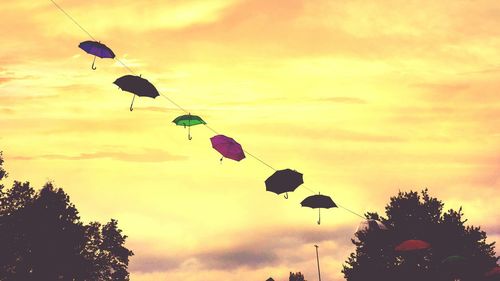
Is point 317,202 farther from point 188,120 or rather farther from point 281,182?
point 188,120

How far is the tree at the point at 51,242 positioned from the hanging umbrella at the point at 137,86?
29971mm

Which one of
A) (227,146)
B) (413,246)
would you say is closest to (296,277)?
(413,246)

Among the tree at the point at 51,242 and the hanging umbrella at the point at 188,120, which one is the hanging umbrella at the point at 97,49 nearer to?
the hanging umbrella at the point at 188,120

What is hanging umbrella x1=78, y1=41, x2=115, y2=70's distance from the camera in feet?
49.3

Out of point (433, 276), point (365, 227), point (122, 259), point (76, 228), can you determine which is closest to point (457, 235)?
point (433, 276)

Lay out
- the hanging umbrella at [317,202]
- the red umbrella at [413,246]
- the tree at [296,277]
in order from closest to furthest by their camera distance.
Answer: the hanging umbrella at [317,202]
the red umbrella at [413,246]
the tree at [296,277]

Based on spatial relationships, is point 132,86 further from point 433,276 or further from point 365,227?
point 433,276

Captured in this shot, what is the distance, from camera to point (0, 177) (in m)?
41.8

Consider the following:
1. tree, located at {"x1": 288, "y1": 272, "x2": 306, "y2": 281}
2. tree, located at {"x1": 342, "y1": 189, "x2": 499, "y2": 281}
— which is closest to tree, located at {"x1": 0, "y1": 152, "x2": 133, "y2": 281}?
tree, located at {"x1": 342, "y1": 189, "x2": 499, "y2": 281}

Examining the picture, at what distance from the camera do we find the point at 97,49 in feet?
49.7

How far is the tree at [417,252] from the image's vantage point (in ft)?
144

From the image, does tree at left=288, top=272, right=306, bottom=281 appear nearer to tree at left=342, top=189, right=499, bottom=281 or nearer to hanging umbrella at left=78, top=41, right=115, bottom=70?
tree at left=342, top=189, right=499, bottom=281

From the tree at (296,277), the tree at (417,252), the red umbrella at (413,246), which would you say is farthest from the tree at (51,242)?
the tree at (296,277)

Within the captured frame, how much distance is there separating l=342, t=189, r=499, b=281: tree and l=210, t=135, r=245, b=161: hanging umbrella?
28.0 metres
